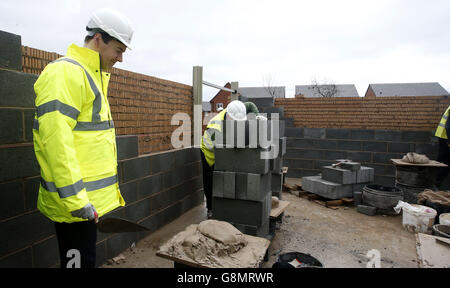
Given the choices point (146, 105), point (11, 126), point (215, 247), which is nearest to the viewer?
point (11, 126)

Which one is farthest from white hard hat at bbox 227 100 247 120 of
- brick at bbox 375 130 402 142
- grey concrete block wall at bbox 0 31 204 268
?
brick at bbox 375 130 402 142

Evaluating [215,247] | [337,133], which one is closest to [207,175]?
[215,247]

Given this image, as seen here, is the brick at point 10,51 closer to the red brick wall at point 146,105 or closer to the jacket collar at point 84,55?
the red brick wall at point 146,105

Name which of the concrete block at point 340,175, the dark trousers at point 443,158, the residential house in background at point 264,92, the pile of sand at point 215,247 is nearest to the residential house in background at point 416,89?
the residential house in background at point 264,92

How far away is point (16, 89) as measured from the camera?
7.06 ft

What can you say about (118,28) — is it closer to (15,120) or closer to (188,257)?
(15,120)

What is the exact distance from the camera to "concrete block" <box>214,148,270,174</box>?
3.48 m

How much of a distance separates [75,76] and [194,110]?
373cm

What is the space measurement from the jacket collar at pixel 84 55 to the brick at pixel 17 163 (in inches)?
42.6

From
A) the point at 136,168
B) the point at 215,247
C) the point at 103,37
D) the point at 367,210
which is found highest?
the point at 103,37

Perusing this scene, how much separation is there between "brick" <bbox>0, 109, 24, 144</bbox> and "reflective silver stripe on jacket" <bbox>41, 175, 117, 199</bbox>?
85cm

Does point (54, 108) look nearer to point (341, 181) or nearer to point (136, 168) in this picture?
point (136, 168)

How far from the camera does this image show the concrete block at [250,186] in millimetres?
3475

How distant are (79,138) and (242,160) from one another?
7.49 feet
